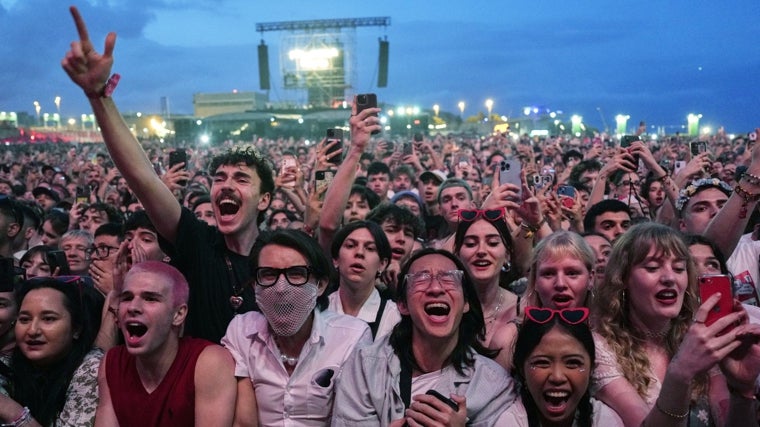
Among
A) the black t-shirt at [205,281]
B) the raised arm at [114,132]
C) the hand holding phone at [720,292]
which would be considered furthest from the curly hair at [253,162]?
the hand holding phone at [720,292]

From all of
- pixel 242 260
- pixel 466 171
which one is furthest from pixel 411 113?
pixel 242 260

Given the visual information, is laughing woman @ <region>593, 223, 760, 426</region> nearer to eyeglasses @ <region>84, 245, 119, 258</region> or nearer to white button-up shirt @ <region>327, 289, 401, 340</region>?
white button-up shirt @ <region>327, 289, 401, 340</region>

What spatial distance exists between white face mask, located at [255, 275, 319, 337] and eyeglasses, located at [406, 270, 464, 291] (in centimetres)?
52

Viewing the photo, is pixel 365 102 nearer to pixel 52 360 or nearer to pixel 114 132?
pixel 114 132

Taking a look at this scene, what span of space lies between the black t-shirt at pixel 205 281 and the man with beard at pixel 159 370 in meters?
0.35

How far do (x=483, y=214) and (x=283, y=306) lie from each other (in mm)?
1667

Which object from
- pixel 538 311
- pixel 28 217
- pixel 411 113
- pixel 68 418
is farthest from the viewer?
pixel 411 113

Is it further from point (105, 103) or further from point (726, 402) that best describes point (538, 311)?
point (105, 103)

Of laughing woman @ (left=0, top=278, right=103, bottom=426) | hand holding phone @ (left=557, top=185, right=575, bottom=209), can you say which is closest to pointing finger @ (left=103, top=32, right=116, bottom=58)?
laughing woman @ (left=0, top=278, right=103, bottom=426)

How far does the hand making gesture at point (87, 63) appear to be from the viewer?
283 centimetres

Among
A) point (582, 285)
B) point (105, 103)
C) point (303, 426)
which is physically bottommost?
point (303, 426)

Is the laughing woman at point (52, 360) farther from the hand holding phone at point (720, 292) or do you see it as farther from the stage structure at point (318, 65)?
the stage structure at point (318, 65)

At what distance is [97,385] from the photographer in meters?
3.14

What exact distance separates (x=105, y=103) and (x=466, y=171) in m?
7.31
